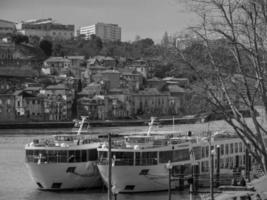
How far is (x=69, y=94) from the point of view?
12431 centimetres

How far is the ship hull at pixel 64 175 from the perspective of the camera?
3288 cm

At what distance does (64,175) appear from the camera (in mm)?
33000

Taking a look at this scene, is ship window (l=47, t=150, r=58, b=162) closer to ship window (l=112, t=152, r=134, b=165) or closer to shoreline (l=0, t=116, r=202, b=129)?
ship window (l=112, t=152, r=134, b=165)

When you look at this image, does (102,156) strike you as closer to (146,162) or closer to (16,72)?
(146,162)

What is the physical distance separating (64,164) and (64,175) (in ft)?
1.43

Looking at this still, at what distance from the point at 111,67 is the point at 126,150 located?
5192 inches

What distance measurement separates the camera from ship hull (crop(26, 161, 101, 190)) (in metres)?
32.9

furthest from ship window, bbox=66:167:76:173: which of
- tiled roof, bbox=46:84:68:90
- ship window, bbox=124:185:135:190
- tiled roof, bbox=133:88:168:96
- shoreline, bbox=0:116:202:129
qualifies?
tiled roof, bbox=133:88:168:96

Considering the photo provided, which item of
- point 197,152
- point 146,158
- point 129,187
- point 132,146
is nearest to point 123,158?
point 132,146

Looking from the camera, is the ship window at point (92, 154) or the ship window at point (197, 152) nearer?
the ship window at point (92, 154)

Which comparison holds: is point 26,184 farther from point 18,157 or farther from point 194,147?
point 18,157

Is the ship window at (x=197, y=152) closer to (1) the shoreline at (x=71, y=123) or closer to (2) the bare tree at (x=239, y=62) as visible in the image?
(2) the bare tree at (x=239, y=62)

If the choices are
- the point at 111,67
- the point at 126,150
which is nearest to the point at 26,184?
the point at 126,150

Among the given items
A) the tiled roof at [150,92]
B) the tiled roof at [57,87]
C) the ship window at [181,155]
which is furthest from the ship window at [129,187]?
the tiled roof at [150,92]
